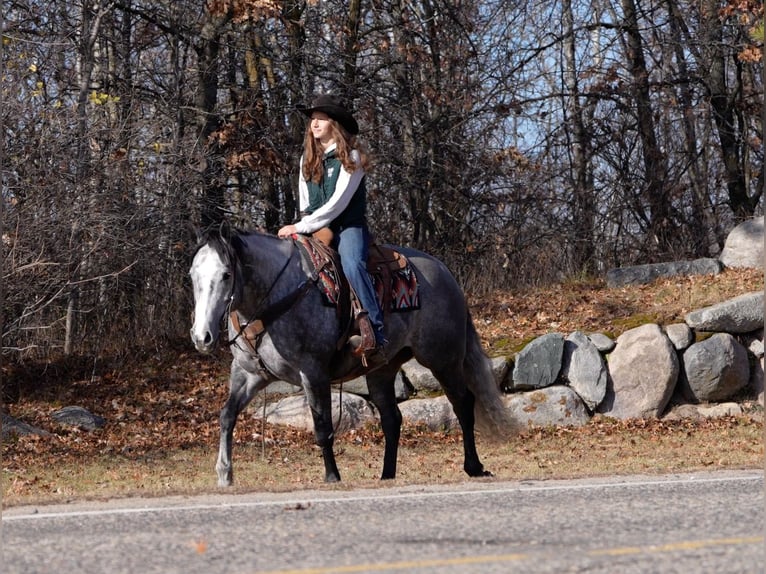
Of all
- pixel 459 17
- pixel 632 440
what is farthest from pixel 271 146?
pixel 632 440

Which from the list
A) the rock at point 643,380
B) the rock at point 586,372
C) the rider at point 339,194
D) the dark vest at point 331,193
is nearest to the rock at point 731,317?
the rock at point 643,380

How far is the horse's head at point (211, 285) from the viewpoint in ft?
28.3

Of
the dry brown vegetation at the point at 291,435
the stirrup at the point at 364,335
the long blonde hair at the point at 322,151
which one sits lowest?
the dry brown vegetation at the point at 291,435

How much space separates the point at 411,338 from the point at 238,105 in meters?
9.72

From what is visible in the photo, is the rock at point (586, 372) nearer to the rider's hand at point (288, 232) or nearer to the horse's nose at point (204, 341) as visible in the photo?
the rider's hand at point (288, 232)

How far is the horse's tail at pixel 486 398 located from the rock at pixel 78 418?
5.93 metres

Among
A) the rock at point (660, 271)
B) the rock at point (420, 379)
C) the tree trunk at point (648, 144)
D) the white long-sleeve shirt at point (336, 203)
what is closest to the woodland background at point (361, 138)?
the tree trunk at point (648, 144)

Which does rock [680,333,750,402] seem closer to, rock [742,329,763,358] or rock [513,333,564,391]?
rock [742,329,763,358]

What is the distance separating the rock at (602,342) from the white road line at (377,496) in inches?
280

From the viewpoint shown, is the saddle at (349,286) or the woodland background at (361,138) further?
the woodland background at (361,138)

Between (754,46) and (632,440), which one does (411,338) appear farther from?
(754,46)

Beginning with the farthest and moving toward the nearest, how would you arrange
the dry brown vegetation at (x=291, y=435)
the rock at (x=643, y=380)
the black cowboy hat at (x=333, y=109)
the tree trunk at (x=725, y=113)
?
the tree trunk at (x=725, y=113) → the rock at (x=643, y=380) → the dry brown vegetation at (x=291, y=435) → the black cowboy hat at (x=333, y=109)

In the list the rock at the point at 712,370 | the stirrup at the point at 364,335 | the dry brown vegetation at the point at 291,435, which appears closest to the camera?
the stirrup at the point at 364,335

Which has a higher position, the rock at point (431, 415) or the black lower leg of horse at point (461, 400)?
the black lower leg of horse at point (461, 400)
